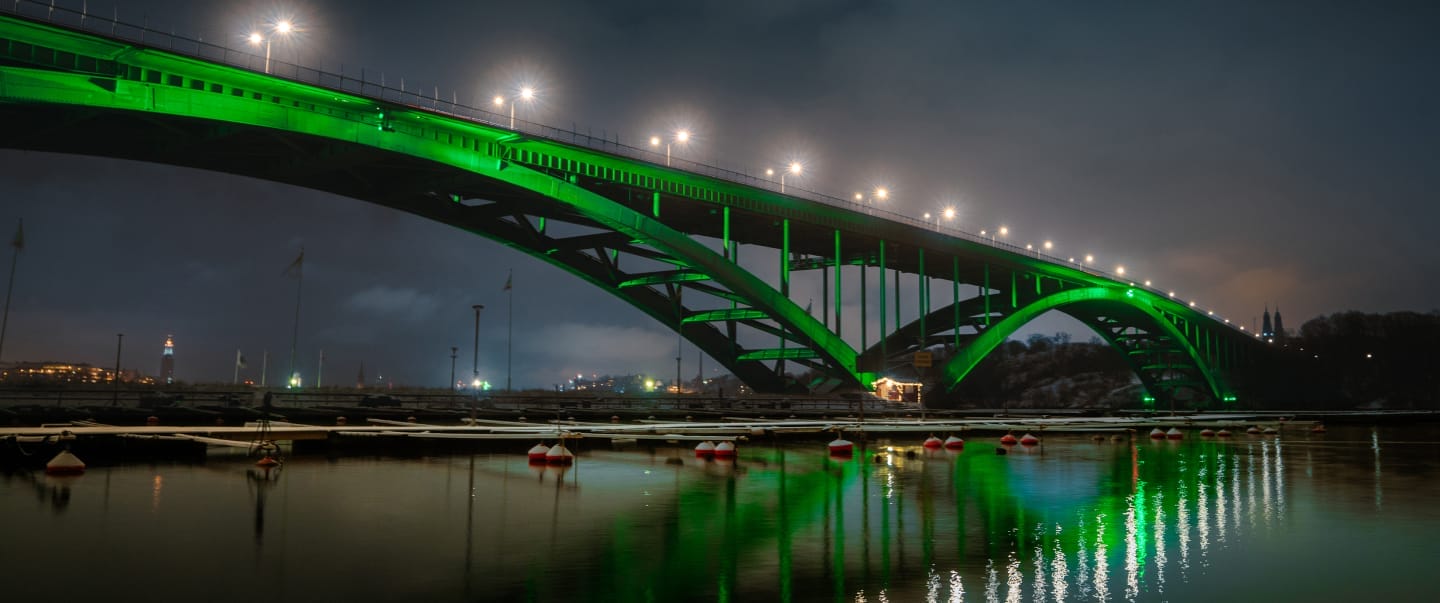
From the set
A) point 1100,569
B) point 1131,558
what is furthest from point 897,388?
point 1100,569

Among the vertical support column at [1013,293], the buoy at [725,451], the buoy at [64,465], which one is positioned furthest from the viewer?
the vertical support column at [1013,293]

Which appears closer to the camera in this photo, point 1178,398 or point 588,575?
point 588,575

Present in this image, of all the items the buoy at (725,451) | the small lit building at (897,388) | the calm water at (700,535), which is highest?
the small lit building at (897,388)

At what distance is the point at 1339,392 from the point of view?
16775 cm

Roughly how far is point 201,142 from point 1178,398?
545 feet

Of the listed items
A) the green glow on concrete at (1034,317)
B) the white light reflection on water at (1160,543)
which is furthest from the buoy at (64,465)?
the green glow on concrete at (1034,317)

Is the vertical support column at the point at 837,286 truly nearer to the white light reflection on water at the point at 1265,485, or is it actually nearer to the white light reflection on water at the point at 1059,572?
the white light reflection on water at the point at 1265,485

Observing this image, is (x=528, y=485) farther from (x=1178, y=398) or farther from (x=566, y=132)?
(x=1178, y=398)

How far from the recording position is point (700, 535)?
12.3 metres

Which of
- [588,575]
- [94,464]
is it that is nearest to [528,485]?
[588,575]

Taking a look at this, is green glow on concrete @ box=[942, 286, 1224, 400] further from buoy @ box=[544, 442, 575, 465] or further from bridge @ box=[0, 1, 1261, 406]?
buoy @ box=[544, 442, 575, 465]

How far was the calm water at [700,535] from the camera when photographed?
911 centimetres

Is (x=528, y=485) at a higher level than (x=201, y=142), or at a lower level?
lower

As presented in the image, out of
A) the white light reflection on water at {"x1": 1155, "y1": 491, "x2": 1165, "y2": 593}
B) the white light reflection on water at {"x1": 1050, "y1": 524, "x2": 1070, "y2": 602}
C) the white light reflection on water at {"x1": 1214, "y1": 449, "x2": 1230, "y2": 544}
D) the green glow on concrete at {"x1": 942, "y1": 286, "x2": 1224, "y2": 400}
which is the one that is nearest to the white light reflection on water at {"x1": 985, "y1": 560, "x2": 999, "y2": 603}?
the white light reflection on water at {"x1": 1050, "y1": 524, "x2": 1070, "y2": 602}
